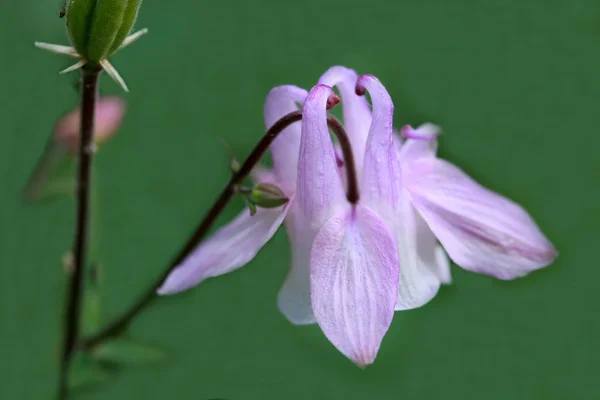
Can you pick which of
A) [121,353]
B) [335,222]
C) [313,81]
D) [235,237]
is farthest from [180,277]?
[313,81]

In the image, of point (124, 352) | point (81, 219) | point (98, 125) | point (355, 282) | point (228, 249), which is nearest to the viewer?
point (355, 282)

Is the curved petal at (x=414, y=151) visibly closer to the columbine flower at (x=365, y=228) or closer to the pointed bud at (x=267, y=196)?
the columbine flower at (x=365, y=228)

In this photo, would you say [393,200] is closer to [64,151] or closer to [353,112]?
[353,112]

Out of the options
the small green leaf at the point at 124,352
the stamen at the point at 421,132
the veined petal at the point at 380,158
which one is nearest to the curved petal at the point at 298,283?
the veined petal at the point at 380,158

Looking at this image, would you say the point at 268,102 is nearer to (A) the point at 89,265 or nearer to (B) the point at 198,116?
(A) the point at 89,265

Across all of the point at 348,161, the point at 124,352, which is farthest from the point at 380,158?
the point at 124,352

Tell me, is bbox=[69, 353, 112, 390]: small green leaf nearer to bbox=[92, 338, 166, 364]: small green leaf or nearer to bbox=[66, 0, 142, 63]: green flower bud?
bbox=[92, 338, 166, 364]: small green leaf
